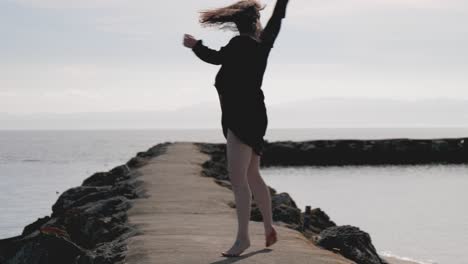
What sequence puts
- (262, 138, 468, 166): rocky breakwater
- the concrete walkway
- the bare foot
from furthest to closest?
(262, 138, 468, 166): rocky breakwater < the concrete walkway < the bare foot

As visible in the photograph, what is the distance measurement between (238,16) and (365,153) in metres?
40.8

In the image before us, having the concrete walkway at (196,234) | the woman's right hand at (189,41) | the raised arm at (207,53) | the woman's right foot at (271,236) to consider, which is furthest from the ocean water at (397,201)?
the woman's right hand at (189,41)

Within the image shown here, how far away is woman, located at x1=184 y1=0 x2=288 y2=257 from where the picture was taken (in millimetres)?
6082

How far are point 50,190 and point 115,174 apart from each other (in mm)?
13300

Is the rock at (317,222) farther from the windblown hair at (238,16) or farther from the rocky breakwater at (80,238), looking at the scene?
the windblown hair at (238,16)

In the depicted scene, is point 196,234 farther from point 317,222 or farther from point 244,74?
point 317,222

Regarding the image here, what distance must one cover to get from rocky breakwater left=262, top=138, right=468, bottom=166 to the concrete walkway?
31308 millimetres

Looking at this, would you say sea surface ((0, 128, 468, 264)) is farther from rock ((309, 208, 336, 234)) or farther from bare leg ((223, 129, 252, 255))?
bare leg ((223, 129, 252, 255))

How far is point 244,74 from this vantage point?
609 centimetres

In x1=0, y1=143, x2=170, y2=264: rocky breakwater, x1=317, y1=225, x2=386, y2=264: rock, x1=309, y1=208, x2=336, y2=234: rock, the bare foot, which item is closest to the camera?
the bare foot

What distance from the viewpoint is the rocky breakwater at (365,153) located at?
44.7 m

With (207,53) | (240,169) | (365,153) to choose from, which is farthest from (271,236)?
(365,153)

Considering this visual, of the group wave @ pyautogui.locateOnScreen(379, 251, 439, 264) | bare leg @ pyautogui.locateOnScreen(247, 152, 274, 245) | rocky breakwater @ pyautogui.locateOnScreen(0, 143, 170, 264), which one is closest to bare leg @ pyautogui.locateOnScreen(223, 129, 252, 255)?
bare leg @ pyautogui.locateOnScreen(247, 152, 274, 245)

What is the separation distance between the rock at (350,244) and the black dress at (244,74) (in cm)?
235
